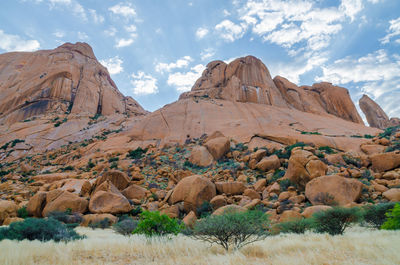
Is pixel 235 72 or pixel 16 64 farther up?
pixel 16 64

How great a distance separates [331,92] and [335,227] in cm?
5855

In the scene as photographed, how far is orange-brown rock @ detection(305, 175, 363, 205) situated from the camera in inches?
492

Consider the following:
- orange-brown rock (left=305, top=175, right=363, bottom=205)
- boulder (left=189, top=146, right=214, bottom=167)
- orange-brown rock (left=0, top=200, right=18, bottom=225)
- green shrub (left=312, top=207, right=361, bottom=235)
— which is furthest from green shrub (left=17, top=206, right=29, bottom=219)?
orange-brown rock (left=305, top=175, right=363, bottom=205)

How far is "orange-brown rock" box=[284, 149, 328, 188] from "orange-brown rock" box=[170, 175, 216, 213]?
578 centimetres

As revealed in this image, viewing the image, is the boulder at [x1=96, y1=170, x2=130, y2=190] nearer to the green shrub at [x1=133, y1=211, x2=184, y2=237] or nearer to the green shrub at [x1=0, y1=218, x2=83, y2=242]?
the green shrub at [x1=0, y1=218, x2=83, y2=242]

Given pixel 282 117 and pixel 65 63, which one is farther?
pixel 65 63

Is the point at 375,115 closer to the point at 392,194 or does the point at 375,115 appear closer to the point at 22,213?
the point at 392,194

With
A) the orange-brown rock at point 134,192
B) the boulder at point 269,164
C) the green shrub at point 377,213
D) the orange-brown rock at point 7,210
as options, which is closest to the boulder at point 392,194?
the green shrub at point 377,213

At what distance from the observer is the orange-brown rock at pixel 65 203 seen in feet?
47.8

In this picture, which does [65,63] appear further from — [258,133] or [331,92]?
[331,92]

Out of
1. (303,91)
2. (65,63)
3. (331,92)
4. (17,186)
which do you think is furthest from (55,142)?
(331,92)

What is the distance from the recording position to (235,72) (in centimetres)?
5241

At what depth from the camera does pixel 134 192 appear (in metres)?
17.4

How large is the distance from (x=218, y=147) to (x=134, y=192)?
10.3 m
